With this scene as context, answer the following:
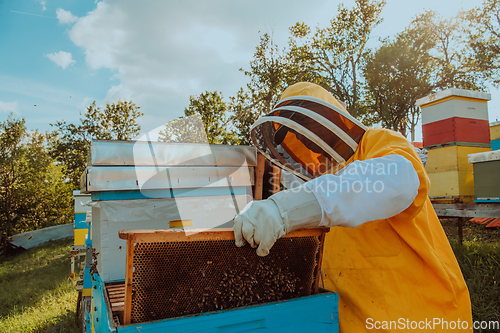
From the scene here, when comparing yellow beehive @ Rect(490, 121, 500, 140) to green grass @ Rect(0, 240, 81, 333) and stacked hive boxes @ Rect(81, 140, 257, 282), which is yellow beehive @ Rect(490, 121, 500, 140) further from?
green grass @ Rect(0, 240, 81, 333)

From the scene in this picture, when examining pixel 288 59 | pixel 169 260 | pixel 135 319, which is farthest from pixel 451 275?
pixel 288 59

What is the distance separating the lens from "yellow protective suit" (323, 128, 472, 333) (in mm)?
1261

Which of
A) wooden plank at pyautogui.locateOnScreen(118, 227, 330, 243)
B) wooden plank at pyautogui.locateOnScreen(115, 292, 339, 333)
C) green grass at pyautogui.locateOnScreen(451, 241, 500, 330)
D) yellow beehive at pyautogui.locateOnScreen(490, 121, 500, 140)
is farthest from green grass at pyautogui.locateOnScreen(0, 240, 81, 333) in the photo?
yellow beehive at pyautogui.locateOnScreen(490, 121, 500, 140)

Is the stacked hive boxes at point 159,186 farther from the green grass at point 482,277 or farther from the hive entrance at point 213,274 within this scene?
the green grass at point 482,277

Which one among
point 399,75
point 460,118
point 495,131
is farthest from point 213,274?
point 399,75

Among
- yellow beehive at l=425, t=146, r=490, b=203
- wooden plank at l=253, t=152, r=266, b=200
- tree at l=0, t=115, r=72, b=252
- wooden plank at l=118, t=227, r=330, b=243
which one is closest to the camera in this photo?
wooden plank at l=118, t=227, r=330, b=243

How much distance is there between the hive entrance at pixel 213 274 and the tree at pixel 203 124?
9.50 metres

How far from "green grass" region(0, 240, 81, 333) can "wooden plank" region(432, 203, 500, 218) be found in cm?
646

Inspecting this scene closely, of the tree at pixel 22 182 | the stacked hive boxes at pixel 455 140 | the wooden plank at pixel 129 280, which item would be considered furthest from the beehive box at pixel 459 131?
the tree at pixel 22 182

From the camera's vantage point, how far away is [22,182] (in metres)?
17.5

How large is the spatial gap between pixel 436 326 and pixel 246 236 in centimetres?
87

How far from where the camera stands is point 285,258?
4.41ft

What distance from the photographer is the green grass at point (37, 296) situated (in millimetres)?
6004

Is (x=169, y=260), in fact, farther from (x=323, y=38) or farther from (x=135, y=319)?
(x=323, y=38)
